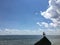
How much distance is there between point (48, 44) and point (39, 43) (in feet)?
0.97

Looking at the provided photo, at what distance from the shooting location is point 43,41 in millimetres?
6355

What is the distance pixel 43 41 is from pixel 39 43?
0.14 meters

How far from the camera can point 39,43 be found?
6.36 metres

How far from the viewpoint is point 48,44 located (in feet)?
21.0

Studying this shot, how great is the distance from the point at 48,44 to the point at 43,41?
20cm
